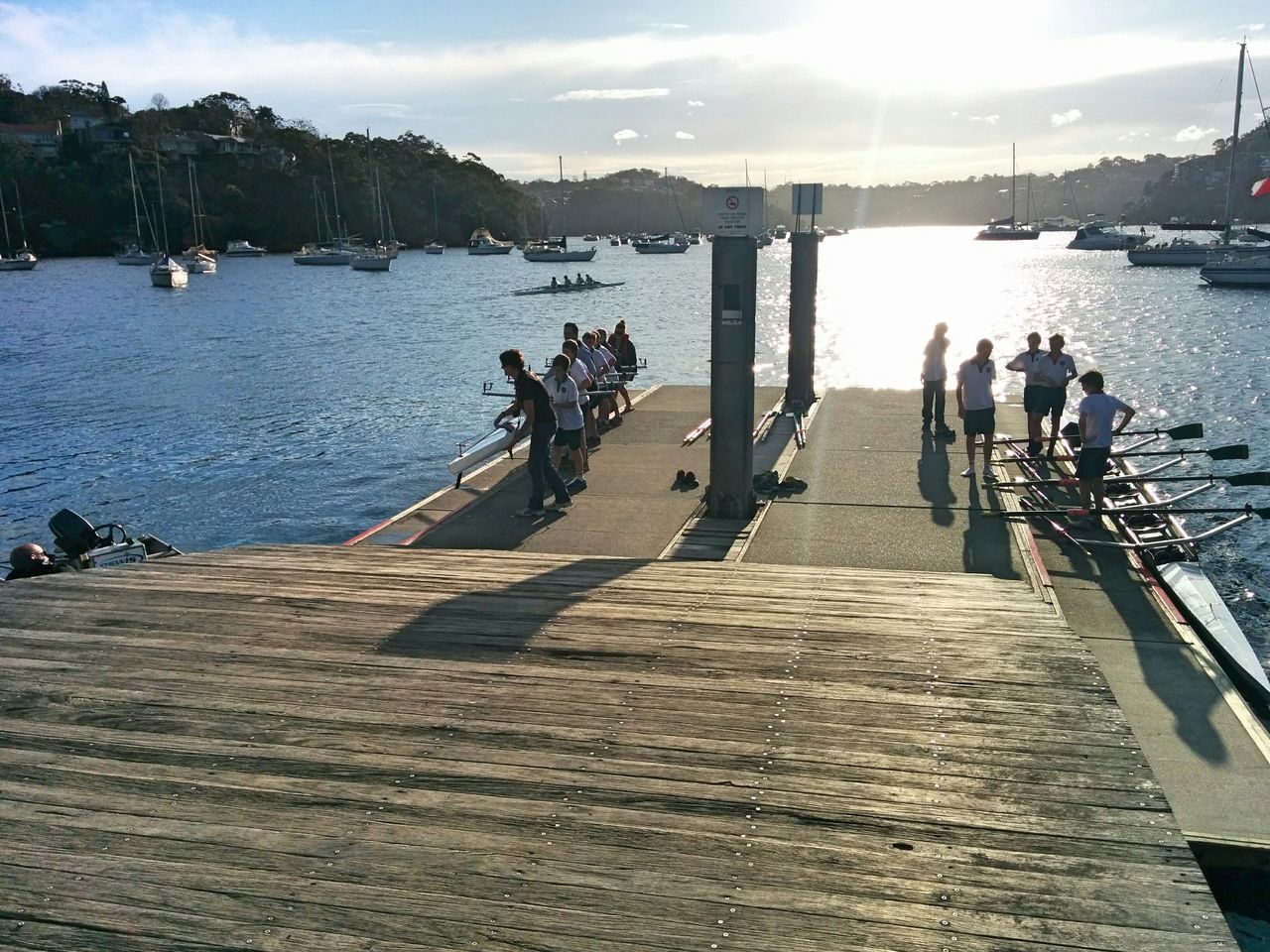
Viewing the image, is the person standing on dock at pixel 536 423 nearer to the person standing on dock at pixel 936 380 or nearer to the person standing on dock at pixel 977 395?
the person standing on dock at pixel 977 395

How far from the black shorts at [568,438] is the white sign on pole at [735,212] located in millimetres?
3665

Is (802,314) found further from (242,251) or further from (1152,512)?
(242,251)

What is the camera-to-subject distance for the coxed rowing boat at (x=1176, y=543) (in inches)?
346

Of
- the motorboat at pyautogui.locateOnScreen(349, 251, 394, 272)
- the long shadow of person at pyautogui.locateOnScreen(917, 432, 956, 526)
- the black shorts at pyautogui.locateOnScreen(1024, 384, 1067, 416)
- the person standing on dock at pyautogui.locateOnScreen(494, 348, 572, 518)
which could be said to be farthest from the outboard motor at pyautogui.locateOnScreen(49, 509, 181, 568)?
the motorboat at pyautogui.locateOnScreen(349, 251, 394, 272)

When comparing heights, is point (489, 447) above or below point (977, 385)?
below

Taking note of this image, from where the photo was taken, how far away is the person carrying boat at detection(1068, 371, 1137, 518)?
10648 mm

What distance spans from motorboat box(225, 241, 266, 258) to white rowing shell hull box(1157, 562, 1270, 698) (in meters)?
156

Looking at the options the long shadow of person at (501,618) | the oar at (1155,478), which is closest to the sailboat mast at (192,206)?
the oar at (1155,478)

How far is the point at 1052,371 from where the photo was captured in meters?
13.6

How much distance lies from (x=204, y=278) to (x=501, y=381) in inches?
3302

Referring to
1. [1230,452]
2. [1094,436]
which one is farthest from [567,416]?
[1230,452]

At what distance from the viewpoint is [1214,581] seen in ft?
45.3

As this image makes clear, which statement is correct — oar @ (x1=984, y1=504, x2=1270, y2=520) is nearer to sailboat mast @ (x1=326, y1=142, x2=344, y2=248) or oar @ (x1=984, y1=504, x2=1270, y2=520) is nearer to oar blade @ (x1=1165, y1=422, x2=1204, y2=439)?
oar blade @ (x1=1165, y1=422, x2=1204, y2=439)

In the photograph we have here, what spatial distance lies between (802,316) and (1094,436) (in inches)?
302
